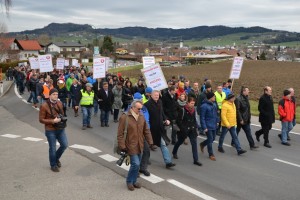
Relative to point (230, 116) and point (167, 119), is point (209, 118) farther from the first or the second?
point (167, 119)

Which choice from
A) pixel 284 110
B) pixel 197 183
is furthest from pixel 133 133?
pixel 284 110

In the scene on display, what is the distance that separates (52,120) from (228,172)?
13.3 ft

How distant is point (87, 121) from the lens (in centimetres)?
1308

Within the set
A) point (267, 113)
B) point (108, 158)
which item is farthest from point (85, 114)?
point (267, 113)

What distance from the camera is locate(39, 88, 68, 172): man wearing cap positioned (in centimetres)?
753

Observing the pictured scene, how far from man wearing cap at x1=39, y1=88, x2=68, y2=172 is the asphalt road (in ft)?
3.66

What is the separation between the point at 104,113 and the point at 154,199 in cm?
744

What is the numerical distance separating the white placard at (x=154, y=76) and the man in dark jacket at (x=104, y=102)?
4.14m

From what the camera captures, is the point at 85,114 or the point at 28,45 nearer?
the point at 85,114

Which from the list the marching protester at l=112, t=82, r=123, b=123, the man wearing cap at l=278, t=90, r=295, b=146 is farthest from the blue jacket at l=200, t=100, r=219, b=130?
the marching protester at l=112, t=82, r=123, b=123

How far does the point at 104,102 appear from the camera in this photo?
13367mm

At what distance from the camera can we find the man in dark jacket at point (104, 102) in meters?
13.3

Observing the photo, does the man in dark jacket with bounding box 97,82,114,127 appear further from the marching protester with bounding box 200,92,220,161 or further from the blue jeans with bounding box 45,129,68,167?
the blue jeans with bounding box 45,129,68,167

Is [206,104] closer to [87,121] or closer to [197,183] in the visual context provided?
[197,183]
